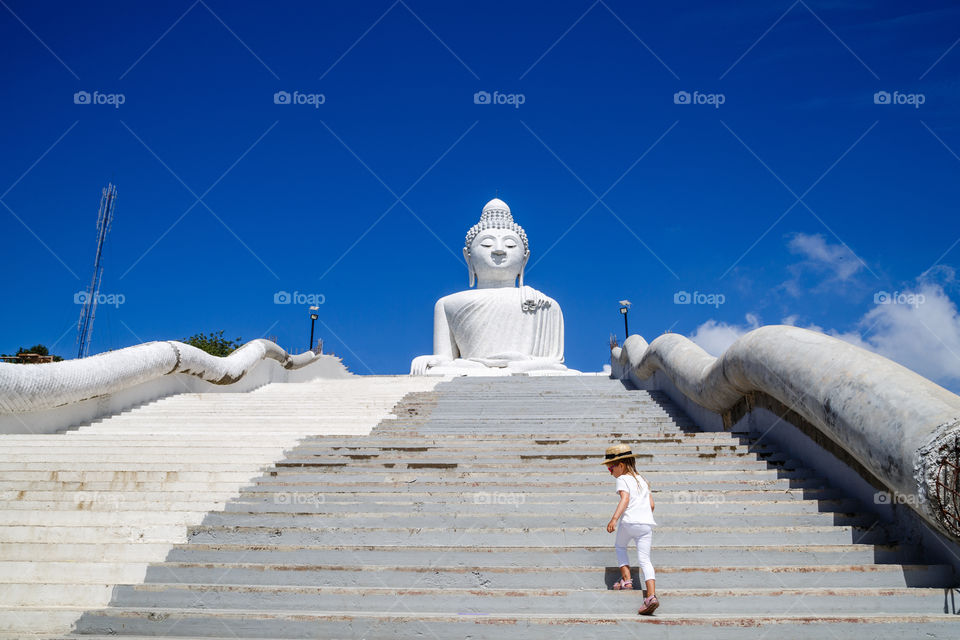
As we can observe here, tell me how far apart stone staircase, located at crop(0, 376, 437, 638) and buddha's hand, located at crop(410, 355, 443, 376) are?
639 centimetres

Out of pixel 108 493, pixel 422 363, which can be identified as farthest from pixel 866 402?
pixel 422 363

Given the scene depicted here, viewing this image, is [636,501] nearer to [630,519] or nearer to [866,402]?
[630,519]

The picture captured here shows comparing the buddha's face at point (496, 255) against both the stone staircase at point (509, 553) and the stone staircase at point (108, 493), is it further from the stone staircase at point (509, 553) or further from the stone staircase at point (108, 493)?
the stone staircase at point (509, 553)

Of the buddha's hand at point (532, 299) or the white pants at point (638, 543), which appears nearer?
the white pants at point (638, 543)

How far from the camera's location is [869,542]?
165 inches

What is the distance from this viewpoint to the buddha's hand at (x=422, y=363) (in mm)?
14680

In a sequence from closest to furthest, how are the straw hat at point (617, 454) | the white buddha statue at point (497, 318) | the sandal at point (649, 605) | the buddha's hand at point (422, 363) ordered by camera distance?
the sandal at point (649, 605) → the straw hat at point (617, 454) → the buddha's hand at point (422, 363) → the white buddha statue at point (497, 318)

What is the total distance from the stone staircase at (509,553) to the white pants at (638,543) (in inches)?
8.0

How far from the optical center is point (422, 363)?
1491cm

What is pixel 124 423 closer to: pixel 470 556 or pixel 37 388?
pixel 37 388

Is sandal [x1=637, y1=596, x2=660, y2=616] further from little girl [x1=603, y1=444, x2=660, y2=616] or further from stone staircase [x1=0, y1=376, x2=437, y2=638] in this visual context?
stone staircase [x1=0, y1=376, x2=437, y2=638]

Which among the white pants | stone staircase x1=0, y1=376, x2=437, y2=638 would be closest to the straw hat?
the white pants

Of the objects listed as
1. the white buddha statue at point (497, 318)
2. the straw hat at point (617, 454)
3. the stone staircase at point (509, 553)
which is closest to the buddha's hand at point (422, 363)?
the white buddha statue at point (497, 318)

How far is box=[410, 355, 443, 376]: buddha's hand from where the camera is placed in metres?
14.7
